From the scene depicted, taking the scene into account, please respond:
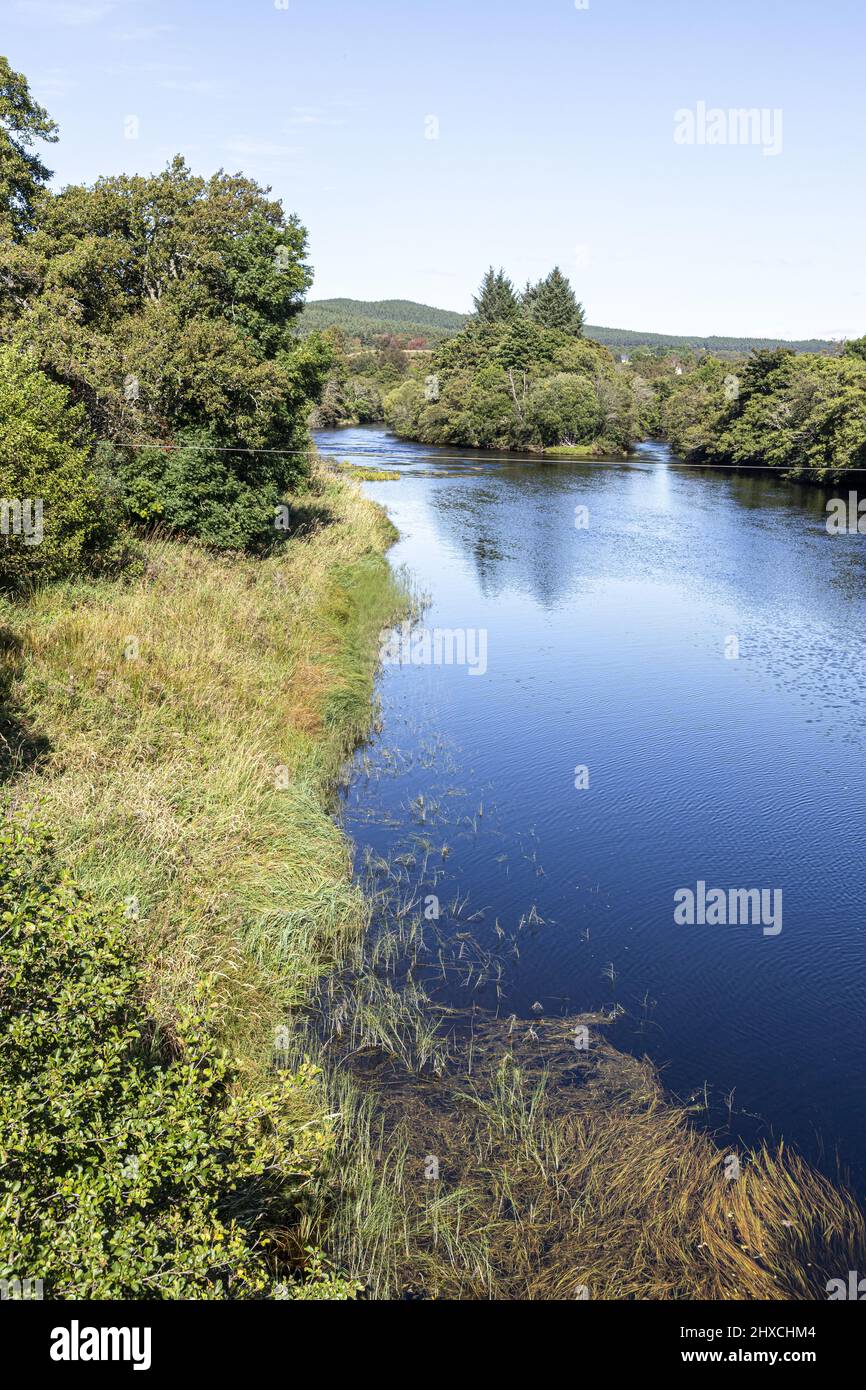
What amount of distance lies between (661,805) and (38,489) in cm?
1156

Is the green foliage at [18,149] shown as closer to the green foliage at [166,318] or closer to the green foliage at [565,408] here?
the green foliage at [166,318]

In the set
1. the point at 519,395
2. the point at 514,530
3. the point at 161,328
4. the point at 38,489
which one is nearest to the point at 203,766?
the point at 38,489

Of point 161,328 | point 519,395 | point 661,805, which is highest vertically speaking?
point 519,395

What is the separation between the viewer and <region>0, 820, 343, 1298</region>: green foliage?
459cm

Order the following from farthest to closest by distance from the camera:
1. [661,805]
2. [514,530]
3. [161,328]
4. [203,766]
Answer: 1. [514,530]
2. [161,328]
3. [661,805]
4. [203,766]

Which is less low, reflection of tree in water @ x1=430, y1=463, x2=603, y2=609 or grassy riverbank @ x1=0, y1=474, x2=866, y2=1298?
reflection of tree in water @ x1=430, y1=463, x2=603, y2=609

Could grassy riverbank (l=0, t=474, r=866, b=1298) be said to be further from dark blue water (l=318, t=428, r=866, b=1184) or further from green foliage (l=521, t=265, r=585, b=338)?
green foliage (l=521, t=265, r=585, b=338)

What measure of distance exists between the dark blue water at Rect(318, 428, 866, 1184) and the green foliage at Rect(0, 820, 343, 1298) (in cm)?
492

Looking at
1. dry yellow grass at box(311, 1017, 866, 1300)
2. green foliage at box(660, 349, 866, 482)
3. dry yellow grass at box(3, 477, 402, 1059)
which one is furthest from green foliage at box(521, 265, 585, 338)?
dry yellow grass at box(311, 1017, 866, 1300)

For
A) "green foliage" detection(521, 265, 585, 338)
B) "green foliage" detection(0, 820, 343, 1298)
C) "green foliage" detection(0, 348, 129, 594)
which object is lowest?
"green foliage" detection(0, 820, 343, 1298)

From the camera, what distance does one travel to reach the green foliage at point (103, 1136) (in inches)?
181

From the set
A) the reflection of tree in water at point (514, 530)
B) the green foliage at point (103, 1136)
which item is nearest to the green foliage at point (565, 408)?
the reflection of tree in water at point (514, 530)

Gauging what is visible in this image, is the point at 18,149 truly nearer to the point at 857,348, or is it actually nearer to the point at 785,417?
the point at 785,417

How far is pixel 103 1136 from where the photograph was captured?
16.8ft
